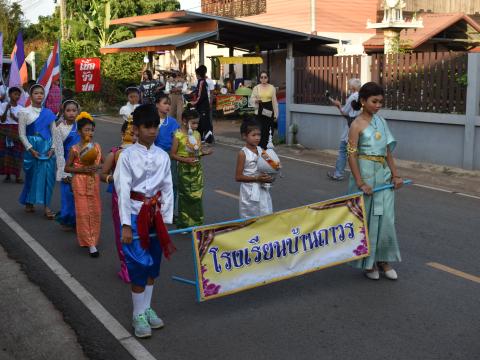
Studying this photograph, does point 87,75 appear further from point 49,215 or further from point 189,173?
point 189,173

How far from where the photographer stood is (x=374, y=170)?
5.80 metres

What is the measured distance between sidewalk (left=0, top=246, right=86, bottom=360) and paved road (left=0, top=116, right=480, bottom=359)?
3.9 inches

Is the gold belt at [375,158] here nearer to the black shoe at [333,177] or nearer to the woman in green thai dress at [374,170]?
the woman in green thai dress at [374,170]

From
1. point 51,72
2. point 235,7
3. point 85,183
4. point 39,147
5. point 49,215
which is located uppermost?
point 235,7

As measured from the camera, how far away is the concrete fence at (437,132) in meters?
11.9

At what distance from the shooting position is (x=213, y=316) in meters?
5.16

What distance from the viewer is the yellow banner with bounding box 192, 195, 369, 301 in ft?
16.4

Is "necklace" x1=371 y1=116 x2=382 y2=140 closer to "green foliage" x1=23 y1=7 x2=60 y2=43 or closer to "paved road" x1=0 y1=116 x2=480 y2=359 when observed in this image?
"paved road" x1=0 y1=116 x2=480 y2=359

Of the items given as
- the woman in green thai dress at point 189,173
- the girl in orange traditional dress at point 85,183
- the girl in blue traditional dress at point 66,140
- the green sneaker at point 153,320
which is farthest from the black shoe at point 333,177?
the green sneaker at point 153,320

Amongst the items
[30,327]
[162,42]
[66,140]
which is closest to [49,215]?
[66,140]

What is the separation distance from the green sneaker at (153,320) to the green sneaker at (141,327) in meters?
0.10

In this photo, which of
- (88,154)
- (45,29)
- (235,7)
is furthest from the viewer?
(45,29)

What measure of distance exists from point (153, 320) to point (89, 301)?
90 cm

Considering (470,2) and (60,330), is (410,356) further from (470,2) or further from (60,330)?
(470,2)
